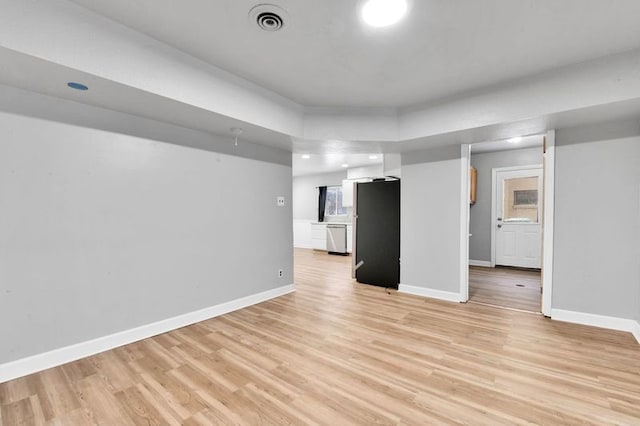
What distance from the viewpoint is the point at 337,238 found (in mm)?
8203

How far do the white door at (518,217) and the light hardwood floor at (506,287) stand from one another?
1.07 ft

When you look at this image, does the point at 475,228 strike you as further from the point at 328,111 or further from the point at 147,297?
the point at 147,297

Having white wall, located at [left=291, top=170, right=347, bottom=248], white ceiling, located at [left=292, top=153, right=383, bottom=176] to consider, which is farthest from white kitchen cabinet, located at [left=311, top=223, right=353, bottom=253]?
white ceiling, located at [left=292, top=153, right=383, bottom=176]

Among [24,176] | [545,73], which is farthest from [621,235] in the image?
[24,176]

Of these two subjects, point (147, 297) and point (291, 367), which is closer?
point (291, 367)

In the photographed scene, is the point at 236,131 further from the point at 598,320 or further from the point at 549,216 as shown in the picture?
the point at 598,320

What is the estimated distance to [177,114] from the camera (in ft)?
8.87

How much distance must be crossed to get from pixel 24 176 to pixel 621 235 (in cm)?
556

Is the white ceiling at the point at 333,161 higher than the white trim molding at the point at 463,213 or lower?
higher

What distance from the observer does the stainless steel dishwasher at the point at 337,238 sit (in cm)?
810

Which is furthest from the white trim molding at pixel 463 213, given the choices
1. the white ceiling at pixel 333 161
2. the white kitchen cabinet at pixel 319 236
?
the white kitchen cabinet at pixel 319 236

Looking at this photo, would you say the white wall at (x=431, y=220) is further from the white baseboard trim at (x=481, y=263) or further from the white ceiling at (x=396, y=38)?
the white baseboard trim at (x=481, y=263)

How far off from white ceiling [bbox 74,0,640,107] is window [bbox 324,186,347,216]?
20.4 feet

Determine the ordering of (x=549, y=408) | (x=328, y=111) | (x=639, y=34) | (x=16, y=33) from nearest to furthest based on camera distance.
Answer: (x=16, y=33), (x=549, y=408), (x=639, y=34), (x=328, y=111)
